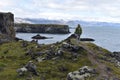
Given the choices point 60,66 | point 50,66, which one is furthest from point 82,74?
point 50,66

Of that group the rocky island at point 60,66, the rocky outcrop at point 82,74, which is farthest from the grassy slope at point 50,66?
the rocky outcrop at point 82,74

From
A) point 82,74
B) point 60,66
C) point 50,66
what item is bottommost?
point 50,66

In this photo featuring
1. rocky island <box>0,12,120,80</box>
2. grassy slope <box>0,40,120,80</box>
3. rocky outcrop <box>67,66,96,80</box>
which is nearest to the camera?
rocky outcrop <box>67,66,96,80</box>

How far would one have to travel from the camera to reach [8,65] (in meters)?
94.6

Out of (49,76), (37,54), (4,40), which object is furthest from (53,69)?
(4,40)

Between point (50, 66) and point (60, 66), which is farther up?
point (60, 66)

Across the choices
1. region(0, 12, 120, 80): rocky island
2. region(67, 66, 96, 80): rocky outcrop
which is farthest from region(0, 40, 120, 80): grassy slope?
region(67, 66, 96, 80): rocky outcrop

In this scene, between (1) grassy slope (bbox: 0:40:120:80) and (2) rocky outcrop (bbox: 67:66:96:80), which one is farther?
(1) grassy slope (bbox: 0:40:120:80)

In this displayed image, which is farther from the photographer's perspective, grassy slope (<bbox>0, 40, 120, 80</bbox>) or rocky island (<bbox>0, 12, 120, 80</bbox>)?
grassy slope (<bbox>0, 40, 120, 80</bbox>)

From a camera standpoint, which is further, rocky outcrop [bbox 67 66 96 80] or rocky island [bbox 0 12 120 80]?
rocky island [bbox 0 12 120 80]

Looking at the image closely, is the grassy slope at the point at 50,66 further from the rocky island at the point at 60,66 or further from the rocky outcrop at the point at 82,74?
the rocky outcrop at the point at 82,74

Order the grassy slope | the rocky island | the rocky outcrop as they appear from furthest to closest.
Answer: the grassy slope < the rocky island < the rocky outcrop

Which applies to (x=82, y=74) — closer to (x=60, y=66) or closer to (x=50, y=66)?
(x=60, y=66)

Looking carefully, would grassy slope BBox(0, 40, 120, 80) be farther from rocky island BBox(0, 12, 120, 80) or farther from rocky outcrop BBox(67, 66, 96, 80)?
rocky outcrop BBox(67, 66, 96, 80)
